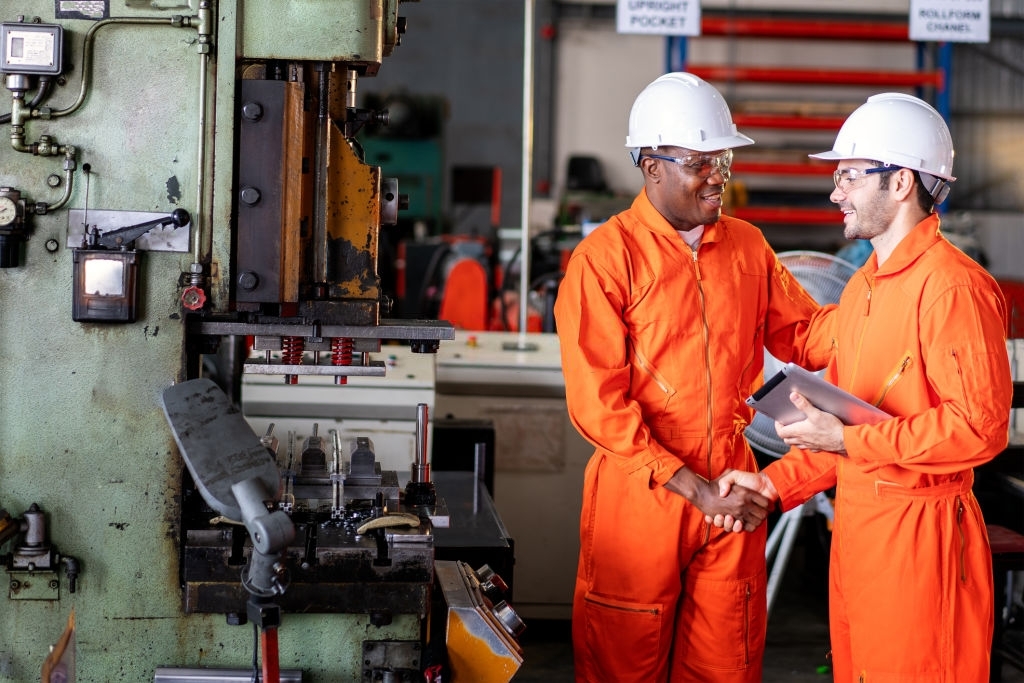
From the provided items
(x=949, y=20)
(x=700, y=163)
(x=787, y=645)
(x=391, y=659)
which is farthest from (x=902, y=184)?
(x=949, y=20)

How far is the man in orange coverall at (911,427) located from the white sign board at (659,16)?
2.46 meters

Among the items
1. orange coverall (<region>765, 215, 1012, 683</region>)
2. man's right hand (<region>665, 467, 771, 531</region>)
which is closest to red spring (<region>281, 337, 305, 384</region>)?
man's right hand (<region>665, 467, 771, 531</region>)

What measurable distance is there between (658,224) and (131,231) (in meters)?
1.04

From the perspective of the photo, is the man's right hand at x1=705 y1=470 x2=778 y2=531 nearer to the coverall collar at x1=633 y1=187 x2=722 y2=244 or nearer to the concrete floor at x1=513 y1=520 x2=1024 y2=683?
the coverall collar at x1=633 y1=187 x2=722 y2=244

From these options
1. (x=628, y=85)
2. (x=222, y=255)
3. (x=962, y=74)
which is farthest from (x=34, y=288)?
(x=962, y=74)

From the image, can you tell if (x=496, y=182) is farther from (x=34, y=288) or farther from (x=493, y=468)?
(x=34, y=288)

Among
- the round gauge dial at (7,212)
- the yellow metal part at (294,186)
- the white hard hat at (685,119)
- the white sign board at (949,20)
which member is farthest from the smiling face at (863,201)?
the white sign board at (949,20)

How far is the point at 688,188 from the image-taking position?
230 cm

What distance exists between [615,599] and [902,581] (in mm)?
562

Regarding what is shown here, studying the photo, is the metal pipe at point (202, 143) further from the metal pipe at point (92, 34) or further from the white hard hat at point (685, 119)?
the white hard hat at point (685, 119)

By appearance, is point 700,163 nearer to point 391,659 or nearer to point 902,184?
point 902,184

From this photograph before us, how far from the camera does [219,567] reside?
68.8 inches

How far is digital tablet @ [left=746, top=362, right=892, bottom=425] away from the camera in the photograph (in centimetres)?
197

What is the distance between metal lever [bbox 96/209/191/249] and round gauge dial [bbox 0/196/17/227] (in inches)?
5.1
